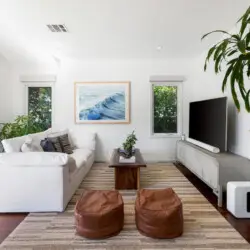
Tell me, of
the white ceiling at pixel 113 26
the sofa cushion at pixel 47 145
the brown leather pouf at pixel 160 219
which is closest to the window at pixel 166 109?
the white ceiling at pixel 113 26

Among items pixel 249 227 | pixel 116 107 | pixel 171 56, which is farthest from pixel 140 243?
pixel 171 56

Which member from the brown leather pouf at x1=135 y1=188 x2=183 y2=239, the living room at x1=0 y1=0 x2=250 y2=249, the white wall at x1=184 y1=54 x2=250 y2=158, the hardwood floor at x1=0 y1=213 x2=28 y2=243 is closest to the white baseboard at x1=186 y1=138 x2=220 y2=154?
the living room at x1=0 y1=0 x2=250 y2=249

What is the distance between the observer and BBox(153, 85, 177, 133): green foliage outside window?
645 cm

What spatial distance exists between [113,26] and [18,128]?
3286 mm

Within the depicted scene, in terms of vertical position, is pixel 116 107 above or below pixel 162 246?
above

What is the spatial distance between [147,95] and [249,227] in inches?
164

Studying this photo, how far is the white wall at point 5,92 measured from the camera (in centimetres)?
600

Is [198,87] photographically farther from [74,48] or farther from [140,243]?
[140,243]

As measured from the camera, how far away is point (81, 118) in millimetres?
6348

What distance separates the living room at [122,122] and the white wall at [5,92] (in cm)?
4

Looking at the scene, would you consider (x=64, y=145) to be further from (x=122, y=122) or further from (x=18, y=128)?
(x=122, y=122)

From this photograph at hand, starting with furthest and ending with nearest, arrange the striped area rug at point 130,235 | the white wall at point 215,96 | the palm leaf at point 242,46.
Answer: the white wall at point 215,96 → the striped area rug at point 130,235 → the palm leaf at point 242,46

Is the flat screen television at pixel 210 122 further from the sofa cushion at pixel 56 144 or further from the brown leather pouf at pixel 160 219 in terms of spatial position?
the sofa cushion at pixel 56 144

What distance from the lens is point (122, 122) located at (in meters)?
6.33
